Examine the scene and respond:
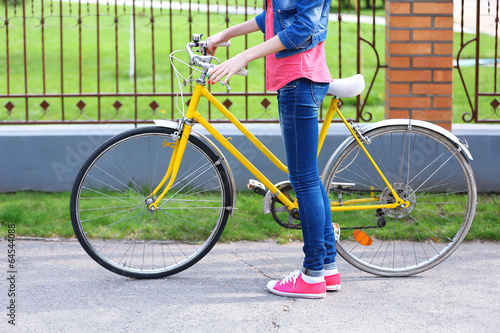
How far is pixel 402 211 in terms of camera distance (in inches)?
164

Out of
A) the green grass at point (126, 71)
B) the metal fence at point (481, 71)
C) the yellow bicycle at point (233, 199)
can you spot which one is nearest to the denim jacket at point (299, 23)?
the yellow bicycle at point (233, 199)

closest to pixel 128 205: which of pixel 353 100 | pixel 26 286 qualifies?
pixel 26 286

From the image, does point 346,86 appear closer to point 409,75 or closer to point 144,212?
point 144,212

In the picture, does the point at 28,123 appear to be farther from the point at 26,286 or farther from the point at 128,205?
the point at 26,286

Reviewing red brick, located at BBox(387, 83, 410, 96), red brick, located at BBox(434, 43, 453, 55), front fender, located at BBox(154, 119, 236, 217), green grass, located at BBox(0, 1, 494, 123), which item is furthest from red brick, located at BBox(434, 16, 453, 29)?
front fender, located at BBox(154, 119, 236, 217)

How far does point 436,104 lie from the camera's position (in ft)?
18.4

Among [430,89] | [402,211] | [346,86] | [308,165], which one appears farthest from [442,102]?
[308,165]

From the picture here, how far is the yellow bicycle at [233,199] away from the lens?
4.03 meters

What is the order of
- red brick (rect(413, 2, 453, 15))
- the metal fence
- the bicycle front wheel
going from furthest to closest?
1. the metal fence
2. red brick (rect(413, 2, 453, 15))
3. the bicycle front wheel

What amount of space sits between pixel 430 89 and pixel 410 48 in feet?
1.10

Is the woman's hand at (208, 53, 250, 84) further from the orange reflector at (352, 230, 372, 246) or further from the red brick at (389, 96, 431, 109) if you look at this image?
the red brick at (389, 96, 431, 109)

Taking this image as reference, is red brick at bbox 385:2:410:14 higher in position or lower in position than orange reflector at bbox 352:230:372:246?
higher

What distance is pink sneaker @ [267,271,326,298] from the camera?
3889 millimetres

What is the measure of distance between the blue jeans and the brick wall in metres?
1.92
